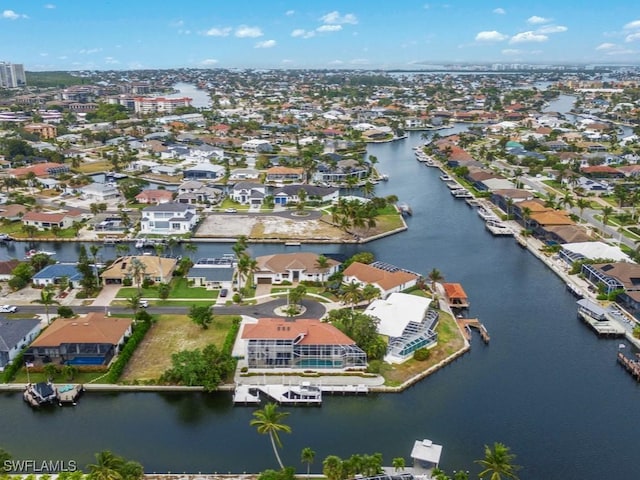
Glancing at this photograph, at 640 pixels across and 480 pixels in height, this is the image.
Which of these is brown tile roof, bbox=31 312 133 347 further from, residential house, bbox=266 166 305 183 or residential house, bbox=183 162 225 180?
residential house, bbox=183 162 225 180

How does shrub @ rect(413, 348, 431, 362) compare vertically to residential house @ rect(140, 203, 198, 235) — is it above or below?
below

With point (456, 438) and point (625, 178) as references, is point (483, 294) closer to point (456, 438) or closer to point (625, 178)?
point (456, 438)

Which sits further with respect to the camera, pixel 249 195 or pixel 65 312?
pixel 249 195

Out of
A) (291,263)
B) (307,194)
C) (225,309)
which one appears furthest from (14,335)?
(307,194)

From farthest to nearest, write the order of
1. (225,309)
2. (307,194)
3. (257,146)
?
(257,146) → (307,194) → (225,309)

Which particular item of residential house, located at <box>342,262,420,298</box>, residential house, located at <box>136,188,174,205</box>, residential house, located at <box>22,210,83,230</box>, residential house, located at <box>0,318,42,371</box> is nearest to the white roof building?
residential house, located at <box>342,262,420,298</box>

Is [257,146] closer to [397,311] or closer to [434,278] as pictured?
[434,278]
